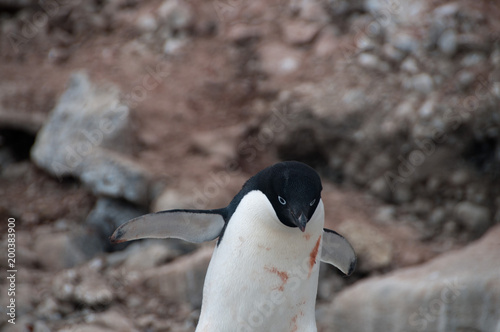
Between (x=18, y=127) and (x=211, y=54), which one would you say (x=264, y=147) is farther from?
(x=18, y=127)

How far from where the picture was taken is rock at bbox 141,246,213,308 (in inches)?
129

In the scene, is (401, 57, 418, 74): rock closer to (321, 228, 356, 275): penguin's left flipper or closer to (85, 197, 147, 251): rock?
(321, 228, 356, 275): penguin's left flipper

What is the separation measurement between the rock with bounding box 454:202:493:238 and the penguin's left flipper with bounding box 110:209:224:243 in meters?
1.77

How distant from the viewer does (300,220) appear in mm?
1927

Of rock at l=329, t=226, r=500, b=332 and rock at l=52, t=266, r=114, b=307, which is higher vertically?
rock at l=329, t=226, r=500, b=332

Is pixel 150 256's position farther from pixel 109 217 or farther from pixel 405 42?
pixel 405 42

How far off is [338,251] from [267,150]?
1.54 metres

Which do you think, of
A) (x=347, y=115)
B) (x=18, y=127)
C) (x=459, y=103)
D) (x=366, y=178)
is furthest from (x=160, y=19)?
(x=459, y=103)

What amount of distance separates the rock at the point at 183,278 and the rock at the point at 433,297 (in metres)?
0.74

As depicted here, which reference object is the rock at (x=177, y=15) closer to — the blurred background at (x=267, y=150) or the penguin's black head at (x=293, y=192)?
the blurred background at (x=267, y=150)

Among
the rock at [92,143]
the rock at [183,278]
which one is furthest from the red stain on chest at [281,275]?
the rock at [92,143]

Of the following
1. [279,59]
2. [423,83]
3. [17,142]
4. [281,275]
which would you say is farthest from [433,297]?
[17,142]

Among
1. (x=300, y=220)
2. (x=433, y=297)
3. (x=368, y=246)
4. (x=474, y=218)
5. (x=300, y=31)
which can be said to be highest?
(x=300, y=220)

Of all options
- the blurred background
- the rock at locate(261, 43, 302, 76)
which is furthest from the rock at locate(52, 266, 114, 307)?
the rock at locate(261, 43, 302, 76)
